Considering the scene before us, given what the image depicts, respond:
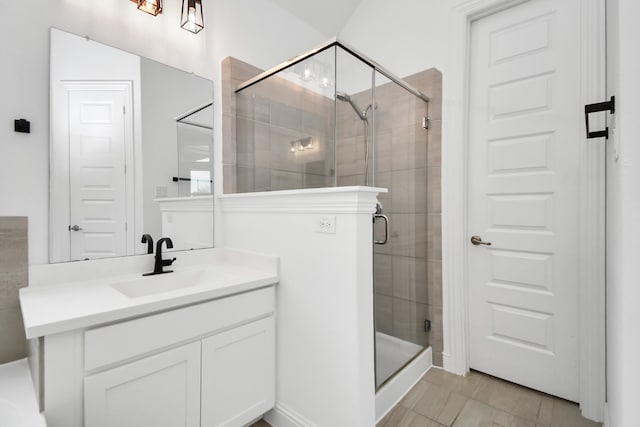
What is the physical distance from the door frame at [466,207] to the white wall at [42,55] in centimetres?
160

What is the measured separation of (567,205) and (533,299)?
23.9 inches

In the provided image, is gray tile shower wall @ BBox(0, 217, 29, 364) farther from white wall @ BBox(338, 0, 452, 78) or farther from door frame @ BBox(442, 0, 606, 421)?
door frame @ BBox(442, 0, 606, 421)

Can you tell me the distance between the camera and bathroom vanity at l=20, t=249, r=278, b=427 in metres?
1.02

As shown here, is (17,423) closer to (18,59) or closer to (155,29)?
(18,59)

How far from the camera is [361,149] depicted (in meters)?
1.83

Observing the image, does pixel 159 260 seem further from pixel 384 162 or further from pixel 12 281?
pixel 384 162

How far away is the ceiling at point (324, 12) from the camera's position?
2477 mm

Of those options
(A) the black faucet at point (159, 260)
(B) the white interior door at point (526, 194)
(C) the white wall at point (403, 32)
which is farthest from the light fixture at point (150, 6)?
(B) the white interior door at point (526, 194)

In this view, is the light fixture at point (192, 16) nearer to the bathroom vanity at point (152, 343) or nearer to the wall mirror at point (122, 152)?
the wall mirror at point (122, 152)

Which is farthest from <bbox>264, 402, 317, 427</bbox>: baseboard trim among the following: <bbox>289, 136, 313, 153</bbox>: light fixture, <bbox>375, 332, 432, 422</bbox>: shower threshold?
Result: <bbox>289, 136, 313, 153</bbox>: light fixture

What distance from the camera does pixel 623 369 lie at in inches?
33.3

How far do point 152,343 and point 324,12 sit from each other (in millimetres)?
2732

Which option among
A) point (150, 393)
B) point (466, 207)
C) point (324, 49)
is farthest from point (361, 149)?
point (150, 393)

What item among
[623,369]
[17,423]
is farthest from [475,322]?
[17,423]
